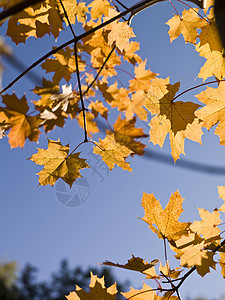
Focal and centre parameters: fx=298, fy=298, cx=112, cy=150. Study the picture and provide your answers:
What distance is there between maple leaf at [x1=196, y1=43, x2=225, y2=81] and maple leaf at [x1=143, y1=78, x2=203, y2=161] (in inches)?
6.3

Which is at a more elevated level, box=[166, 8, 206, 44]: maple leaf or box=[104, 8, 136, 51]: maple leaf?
box=[104, 8, 136, 51]: maple leaf

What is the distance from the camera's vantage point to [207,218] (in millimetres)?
1176

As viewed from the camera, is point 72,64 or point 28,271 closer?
point 72,64

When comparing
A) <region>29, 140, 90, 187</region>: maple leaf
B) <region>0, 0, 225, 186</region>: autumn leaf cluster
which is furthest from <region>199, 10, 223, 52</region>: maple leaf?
<region>29, 140, 90, 187</region>: maple leaf

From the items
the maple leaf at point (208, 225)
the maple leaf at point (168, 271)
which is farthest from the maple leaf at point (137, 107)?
the maple leaf at point (168, 271)

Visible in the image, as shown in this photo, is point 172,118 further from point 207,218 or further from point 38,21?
point 38,21

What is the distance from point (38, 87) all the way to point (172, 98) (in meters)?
0.98

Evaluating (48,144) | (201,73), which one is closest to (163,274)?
(48,144)

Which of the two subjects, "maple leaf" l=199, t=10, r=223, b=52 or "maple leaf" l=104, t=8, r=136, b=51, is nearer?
"maple leaf" l=199, t=10, r=223, b=52

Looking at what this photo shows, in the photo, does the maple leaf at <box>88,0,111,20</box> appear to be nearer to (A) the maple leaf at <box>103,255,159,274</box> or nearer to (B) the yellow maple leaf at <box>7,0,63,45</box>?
(B) the yellow maple leaf at <box>7,0,63,45</box>

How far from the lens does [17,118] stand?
54.2 inches

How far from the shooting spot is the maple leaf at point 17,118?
135cm

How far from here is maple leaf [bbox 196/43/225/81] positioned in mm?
1370

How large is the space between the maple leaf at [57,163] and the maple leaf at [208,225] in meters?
0.57
